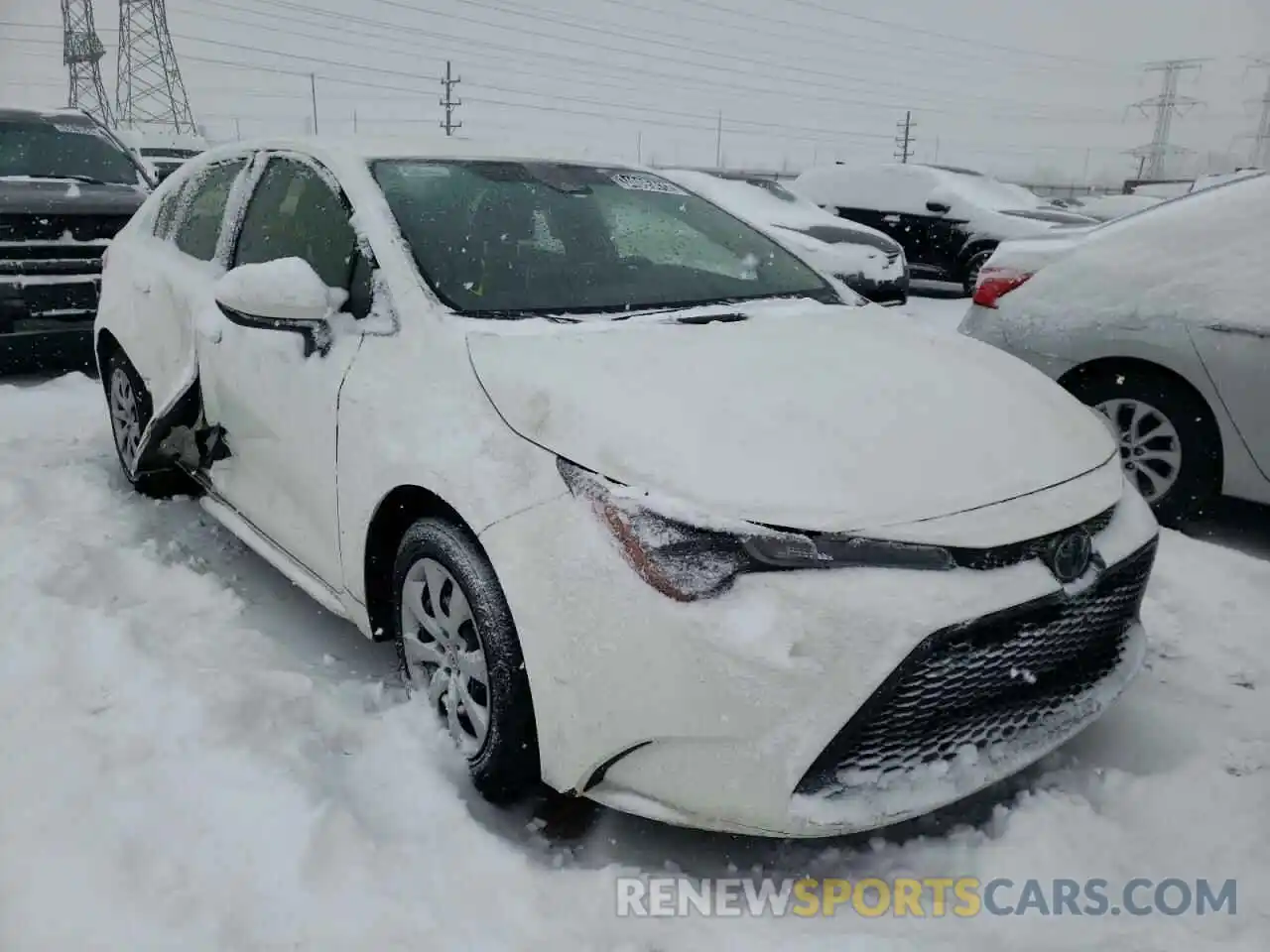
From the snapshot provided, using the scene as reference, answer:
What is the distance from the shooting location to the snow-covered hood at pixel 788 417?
6.29ft

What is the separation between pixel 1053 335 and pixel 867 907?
296cm

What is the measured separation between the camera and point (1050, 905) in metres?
2.02

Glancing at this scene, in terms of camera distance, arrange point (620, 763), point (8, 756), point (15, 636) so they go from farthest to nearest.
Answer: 1. point (15, 636)
2. point (8, 756)
3. point (620, 763)

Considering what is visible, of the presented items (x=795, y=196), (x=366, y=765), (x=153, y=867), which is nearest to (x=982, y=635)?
(x=366, y=765)

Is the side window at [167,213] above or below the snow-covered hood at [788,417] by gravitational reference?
above

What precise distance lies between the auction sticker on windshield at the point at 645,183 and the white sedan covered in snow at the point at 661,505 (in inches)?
12.3

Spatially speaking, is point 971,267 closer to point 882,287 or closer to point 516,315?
point 882,287

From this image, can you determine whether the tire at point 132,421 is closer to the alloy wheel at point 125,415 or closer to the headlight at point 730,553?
the alloy wheel at point 125,415

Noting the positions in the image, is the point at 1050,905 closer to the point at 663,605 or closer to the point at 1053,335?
the point at 663,605

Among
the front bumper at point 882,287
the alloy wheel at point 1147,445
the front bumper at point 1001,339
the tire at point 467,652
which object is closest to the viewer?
the tire at point 467,652

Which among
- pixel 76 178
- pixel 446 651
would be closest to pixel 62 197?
pixel 76 178

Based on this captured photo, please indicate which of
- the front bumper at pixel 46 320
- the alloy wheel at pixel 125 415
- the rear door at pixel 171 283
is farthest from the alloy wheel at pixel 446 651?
the front bumper at pixel 46 320

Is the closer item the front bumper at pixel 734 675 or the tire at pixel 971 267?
the front bumper at pixel 734 675

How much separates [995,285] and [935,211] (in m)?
6.88
